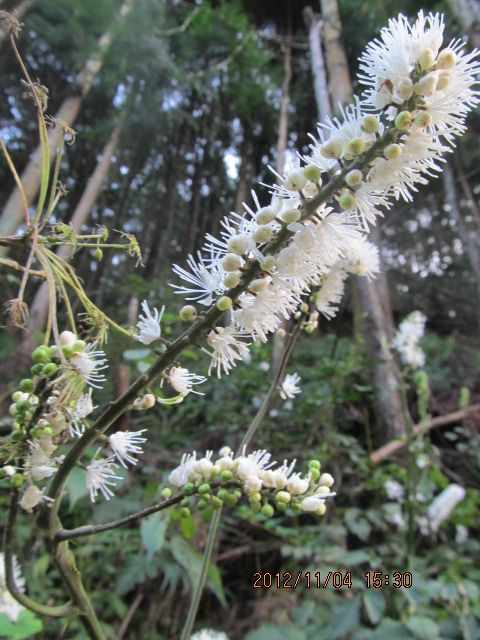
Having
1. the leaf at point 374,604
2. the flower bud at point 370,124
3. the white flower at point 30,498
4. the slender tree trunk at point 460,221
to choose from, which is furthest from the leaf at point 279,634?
the slender tree trunk at point 460,221

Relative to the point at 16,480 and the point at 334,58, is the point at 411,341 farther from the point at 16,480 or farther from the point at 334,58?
the point at 334,58

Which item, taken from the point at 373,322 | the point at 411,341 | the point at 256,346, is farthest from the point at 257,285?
the point at 373,322

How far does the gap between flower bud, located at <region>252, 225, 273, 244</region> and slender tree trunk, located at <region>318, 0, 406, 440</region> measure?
1.91 m

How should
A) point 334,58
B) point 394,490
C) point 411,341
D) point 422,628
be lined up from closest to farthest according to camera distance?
point 422,628
point 394,490
point 411,341
point 334,58

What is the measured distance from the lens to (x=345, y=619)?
1146 millimetres

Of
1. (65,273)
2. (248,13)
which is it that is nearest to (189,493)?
(65,273)

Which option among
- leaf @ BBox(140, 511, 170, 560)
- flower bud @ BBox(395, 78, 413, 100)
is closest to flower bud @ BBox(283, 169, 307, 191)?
flower bud @ BBox(395, 78, 413, 100)

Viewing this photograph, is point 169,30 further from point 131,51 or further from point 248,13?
point 248,13

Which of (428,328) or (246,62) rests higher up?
(246,62)

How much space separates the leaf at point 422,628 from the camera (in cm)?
101

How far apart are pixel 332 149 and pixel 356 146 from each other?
23 millimetres

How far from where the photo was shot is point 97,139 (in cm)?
437

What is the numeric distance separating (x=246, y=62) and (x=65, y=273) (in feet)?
18.5

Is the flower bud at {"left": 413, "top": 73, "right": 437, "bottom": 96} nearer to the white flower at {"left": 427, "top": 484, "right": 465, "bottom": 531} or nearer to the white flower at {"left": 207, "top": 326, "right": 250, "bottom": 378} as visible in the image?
the white flower at {"left": 207, "top": 326, "right": 250, "bottom": 378}
